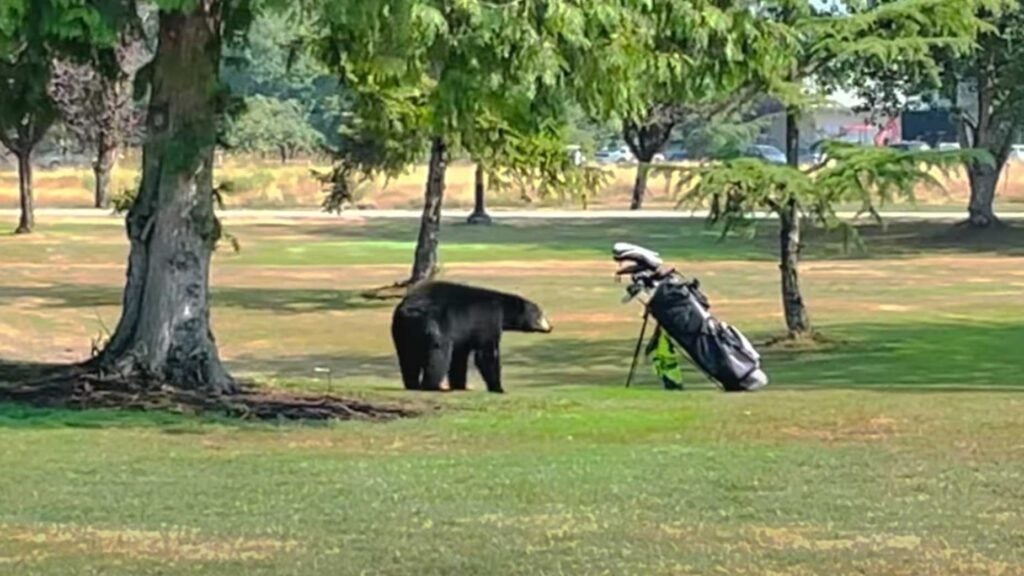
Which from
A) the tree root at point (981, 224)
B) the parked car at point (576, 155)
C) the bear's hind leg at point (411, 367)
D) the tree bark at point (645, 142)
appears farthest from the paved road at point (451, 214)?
the bear's hind leg at point (411, 367)

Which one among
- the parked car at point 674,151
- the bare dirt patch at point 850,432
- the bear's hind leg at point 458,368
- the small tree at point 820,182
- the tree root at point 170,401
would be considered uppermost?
the small tree at point 820,182

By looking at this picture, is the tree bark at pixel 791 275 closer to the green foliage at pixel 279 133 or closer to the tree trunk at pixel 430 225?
the tree trunk at pixel 430 225

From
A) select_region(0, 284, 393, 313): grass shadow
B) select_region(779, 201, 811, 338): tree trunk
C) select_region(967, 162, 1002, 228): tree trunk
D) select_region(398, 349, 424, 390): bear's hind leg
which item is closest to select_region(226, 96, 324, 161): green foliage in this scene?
select_region(967, 162, 1002, 228): tree trunk

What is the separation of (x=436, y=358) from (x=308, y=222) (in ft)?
178

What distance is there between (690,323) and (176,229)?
5.38 m

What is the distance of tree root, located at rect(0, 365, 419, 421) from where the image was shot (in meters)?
15.8

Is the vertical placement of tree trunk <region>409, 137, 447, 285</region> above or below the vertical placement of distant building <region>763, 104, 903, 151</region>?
below

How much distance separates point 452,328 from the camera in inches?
760

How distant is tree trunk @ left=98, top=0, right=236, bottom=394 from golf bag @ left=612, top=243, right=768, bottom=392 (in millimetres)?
4692

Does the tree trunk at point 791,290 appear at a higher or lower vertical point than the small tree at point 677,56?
lower

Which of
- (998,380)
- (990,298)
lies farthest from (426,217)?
(998,380)

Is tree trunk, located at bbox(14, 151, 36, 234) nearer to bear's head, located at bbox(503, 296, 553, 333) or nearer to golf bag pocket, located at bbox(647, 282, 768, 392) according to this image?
bear's head, located at bbox(503, 296, 553, 333)

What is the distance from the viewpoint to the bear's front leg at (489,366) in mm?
19500

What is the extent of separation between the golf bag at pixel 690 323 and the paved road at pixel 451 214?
172 feet
